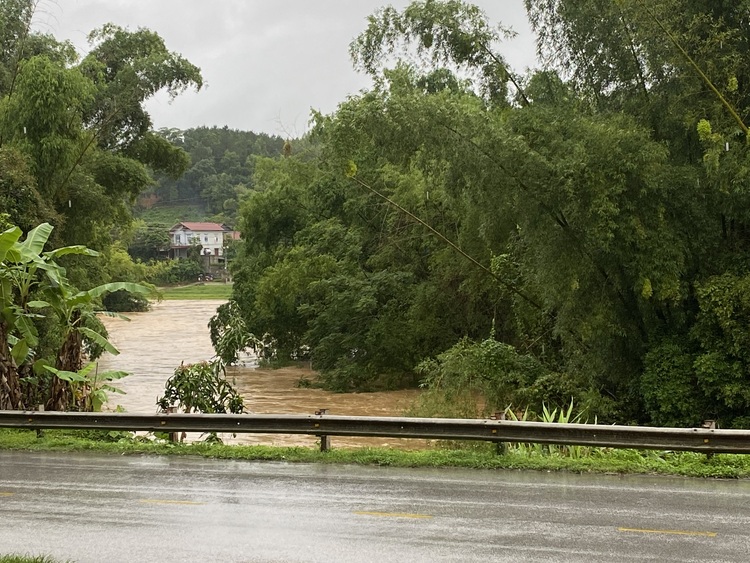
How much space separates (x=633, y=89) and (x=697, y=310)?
484 cm

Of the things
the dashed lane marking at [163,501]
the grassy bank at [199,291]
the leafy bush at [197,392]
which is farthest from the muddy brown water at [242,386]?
the grassy bank at [199,291]

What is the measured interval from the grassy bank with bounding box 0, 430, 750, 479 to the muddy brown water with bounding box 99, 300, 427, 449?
5.50 m

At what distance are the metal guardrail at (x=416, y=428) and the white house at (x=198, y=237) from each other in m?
113

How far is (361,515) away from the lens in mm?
9312

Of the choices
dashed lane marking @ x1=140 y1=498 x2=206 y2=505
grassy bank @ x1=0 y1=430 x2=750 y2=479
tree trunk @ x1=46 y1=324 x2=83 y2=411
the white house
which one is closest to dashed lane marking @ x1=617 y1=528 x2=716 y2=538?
grassy bank @ x1=0 y1=430 x2=750 y2=479

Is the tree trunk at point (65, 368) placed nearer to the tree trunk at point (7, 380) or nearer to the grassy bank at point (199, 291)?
the tree trunk at point (7, 380)

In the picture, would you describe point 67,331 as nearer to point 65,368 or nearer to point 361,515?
point 65,368

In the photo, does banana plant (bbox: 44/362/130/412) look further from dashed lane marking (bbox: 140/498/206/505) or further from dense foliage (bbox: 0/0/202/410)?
dashed lane marking (bbox: 140/498/206/505)

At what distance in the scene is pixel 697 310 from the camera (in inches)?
729

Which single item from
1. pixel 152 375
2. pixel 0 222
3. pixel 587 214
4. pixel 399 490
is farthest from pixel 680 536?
pixel 152 375

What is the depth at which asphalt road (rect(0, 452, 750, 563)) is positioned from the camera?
311 inches

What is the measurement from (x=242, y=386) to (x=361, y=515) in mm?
26031

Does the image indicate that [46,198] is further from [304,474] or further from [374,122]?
[304,474]

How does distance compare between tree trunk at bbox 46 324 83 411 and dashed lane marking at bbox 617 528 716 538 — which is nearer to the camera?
dashed lane marking at bbox 617 528 716 538
